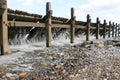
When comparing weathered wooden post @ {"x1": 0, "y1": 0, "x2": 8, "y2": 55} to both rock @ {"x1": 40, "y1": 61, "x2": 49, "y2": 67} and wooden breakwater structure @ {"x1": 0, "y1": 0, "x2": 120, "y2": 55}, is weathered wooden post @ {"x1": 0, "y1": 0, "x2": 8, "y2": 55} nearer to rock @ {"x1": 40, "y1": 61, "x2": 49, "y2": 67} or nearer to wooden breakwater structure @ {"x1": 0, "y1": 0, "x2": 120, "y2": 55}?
wooden breakwater structure @ {"x1": 0, "y1": 0, "x2": 120, "y2": 55}

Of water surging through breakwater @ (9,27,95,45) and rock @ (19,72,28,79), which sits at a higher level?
water surging through breakwater @ (9,27,95,45)

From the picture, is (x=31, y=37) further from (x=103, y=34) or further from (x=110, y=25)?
(x=110, y=25)

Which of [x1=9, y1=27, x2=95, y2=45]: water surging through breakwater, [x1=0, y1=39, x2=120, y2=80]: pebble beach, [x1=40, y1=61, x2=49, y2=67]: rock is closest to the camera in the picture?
[x1=0, y1=39, x2=120, y2=80]: pebble beach

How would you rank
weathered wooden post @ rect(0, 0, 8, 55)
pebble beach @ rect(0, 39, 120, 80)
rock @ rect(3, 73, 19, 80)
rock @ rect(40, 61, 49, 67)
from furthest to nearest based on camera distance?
weathered wooden post @ rect(0, 0, 8, 55) → rock @ rect(40, 61, 49, 67) → pebble beach @ rect(0, 39, 120, 80) → rock @ rect(3, 73, 19, 80)

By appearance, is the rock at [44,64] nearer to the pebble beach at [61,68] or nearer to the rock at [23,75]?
the pebble beach at [61,68]

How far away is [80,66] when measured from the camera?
5711 millimetres

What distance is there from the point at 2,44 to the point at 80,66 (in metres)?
2.08

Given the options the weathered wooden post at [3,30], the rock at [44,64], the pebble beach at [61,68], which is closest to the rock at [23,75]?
the pebble beach at [61,68]

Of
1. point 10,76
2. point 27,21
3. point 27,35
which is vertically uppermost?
point 27,21

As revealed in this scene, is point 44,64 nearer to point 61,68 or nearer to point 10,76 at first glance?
point 61,68

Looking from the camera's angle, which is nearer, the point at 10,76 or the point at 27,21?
the point at 10,76

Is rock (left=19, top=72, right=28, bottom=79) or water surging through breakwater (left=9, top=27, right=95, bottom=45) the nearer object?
rock (left=19, top=72, right=28, bottom=79)

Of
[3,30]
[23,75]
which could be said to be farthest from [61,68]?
[3,30]

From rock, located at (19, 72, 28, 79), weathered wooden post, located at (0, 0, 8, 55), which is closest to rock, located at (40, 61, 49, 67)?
rock, located at (19, 72, 28, 79)
